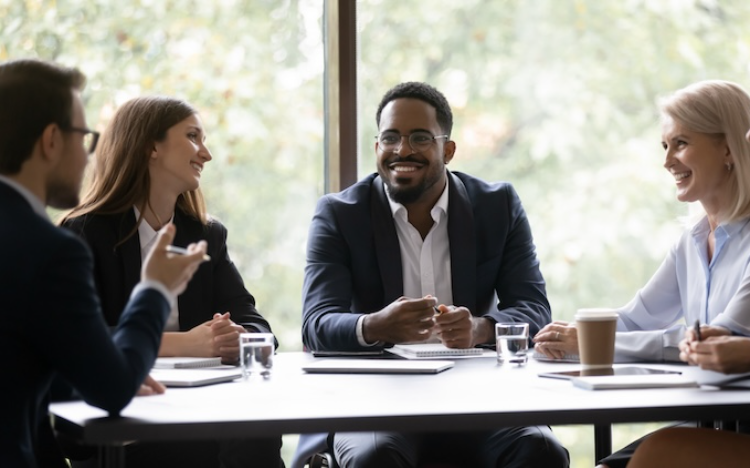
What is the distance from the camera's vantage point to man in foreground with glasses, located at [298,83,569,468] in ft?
9.41

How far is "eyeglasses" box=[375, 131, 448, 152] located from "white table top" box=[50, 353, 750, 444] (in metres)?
1.25

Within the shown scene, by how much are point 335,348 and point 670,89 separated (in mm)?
2336

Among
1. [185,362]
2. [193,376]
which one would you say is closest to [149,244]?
[185,362]

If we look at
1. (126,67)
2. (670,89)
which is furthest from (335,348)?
(670,89)

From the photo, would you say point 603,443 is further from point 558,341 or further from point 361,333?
point 361,333

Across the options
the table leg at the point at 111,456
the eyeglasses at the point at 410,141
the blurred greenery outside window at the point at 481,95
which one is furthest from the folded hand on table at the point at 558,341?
the blurred greenery outside window at the point at 481,95

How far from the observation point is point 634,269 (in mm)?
4309

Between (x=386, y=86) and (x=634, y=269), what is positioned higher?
(x=386, y=86)

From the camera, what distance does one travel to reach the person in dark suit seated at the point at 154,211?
275 centimetres

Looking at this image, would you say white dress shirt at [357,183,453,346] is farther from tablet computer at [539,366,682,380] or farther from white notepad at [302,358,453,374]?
tablet computer at [539,366,682,380]

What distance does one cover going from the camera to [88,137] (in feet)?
6.21

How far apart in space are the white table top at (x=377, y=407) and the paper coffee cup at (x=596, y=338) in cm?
15

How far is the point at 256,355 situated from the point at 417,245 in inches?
Result: 43.5

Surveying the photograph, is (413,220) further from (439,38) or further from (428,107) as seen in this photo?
(439,38)
